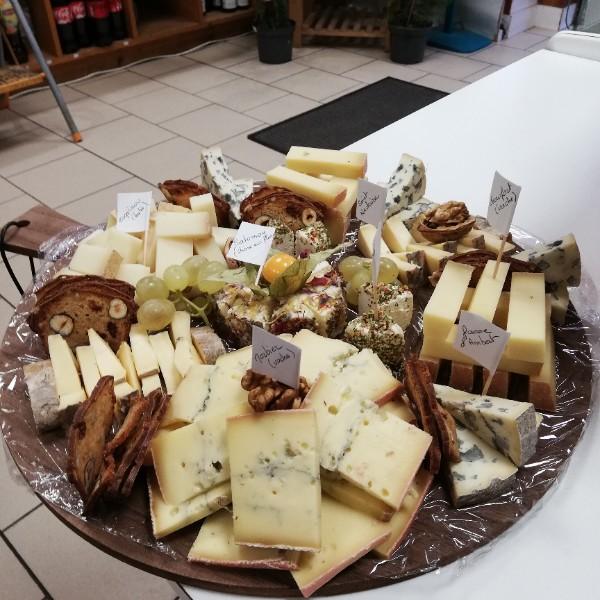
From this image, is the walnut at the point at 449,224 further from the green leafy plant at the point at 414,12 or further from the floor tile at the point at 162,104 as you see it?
the green leafy plant at the point at 414,12

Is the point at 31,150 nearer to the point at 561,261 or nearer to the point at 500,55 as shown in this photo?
the point at 561,261

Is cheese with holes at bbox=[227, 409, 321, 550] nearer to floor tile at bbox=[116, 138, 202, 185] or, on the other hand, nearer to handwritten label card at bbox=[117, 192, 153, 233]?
handwritten label card at bbox=[117, 192, 153, 233]

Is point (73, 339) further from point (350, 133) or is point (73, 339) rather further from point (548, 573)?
point (350, 133)

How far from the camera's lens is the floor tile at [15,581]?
1.50 meters

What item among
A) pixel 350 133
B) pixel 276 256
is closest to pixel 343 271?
pixel 276 256

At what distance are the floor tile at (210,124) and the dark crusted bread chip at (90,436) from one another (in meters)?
2.54

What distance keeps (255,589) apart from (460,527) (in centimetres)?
28

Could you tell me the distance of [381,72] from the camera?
4.04m

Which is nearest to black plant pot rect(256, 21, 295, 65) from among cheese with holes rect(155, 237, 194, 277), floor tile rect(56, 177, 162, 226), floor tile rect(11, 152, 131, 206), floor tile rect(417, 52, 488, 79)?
floor tile rect(417, 52, 488, 79)

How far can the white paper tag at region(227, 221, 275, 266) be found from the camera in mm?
1143

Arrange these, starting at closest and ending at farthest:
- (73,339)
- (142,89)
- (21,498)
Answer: (73,339) → (21,498) → (142,89)

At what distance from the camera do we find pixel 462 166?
1710 millimetres

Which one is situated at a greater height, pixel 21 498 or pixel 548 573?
pixel 548 573

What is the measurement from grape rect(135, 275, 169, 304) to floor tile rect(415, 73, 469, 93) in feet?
10.3
